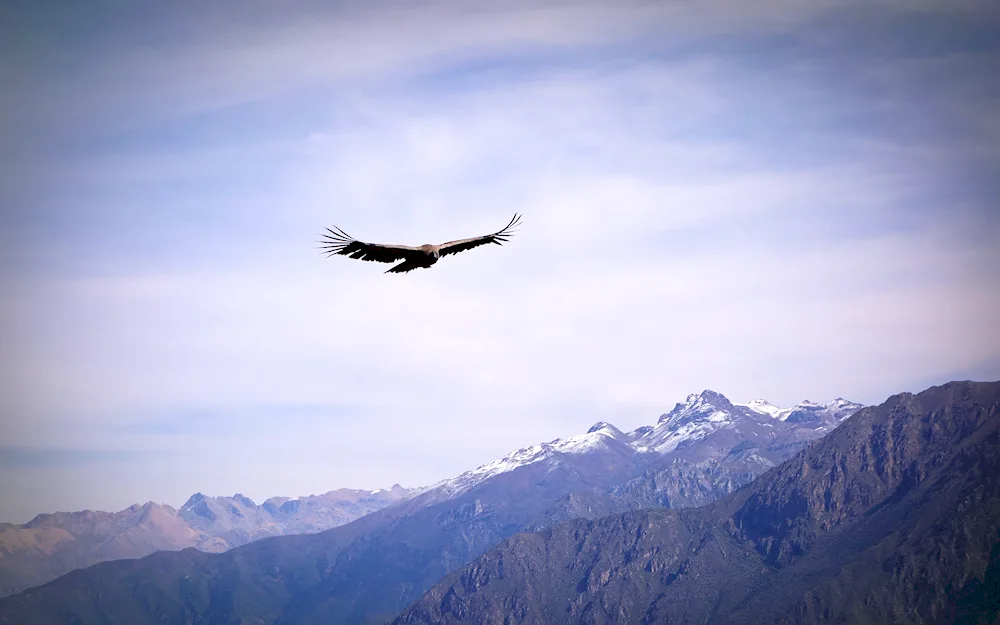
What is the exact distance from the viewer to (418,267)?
249 ft

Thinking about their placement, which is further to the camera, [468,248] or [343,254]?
[468,248]

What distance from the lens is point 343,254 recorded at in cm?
7269

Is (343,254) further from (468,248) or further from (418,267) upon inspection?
(468,248)

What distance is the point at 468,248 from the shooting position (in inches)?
3157

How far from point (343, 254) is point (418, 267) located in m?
6.02

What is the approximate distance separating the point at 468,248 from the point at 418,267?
5.77 m

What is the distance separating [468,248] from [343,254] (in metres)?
11.4

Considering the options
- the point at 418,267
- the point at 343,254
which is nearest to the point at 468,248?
the point at 418,267
